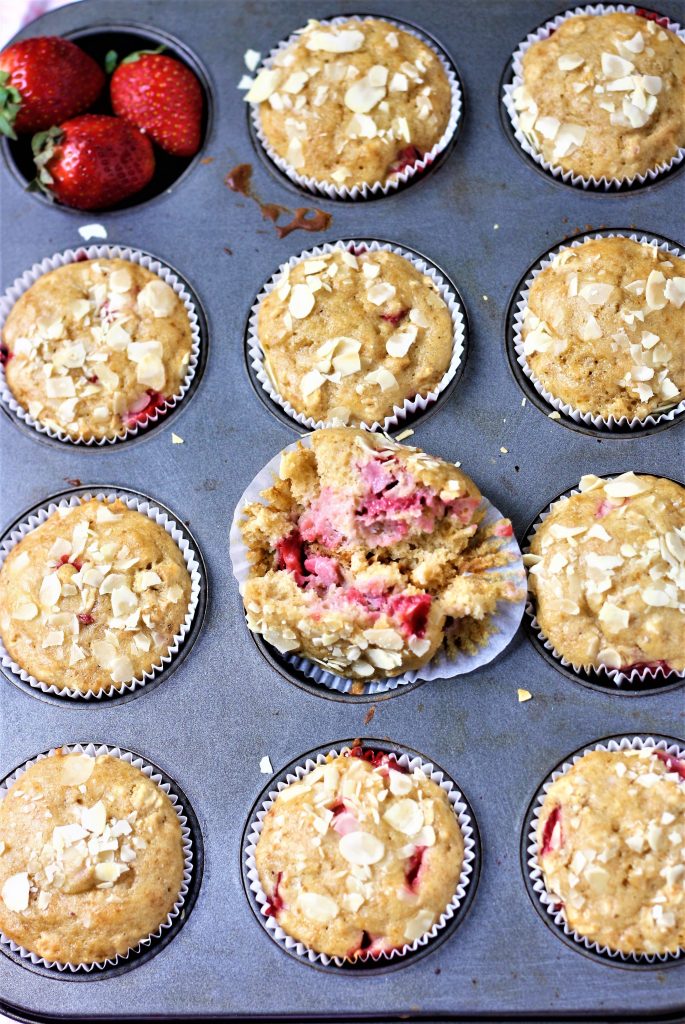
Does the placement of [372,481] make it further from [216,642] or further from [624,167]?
[624,167]

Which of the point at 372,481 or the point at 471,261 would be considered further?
the point at 471,261

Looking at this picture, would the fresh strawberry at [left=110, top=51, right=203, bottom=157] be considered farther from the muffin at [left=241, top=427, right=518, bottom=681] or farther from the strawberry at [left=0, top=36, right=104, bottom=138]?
the muffin at [left=241, top=427, right=518, bottom=681]

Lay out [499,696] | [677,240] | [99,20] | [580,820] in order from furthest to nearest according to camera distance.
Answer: [99,20] → [677,240] → [499,696] → [580,820]

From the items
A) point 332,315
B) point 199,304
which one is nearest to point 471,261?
point 332,315

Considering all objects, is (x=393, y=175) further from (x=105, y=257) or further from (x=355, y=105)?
(x=105, y=257)

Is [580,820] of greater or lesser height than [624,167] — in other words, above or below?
below

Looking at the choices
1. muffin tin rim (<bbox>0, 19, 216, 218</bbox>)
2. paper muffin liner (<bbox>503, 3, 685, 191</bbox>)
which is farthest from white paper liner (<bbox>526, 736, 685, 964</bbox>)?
muffin tin rim (<bbox>0, 19, 216, 218</bbox>)
